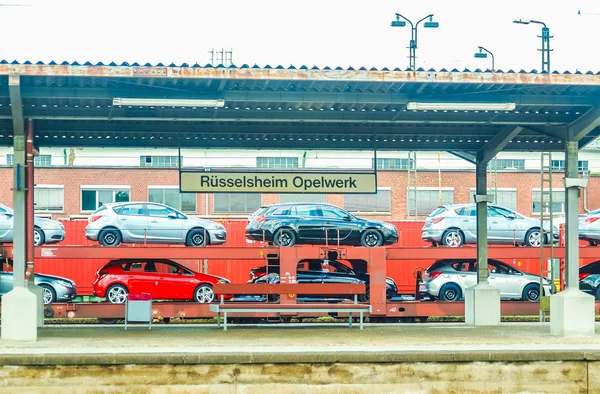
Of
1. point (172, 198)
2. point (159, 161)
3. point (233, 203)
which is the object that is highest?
point (159, 161)

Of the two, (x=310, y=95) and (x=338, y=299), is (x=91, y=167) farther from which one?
(x=310, y=95)

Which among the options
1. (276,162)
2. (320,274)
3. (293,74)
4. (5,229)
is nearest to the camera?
(293,74)

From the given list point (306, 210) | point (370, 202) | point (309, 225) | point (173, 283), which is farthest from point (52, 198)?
point (309, 225)

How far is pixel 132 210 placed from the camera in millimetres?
25500

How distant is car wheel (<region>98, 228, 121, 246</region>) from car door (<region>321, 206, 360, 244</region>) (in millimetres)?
5261

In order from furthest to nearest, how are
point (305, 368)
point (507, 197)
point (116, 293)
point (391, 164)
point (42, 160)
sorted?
point (391, 164) < point (507, 197) < point (42, 160) < point (116, 293) < point (305, 368)

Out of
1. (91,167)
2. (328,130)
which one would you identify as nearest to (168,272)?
(328,130)

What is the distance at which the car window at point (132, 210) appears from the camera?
83.3 ft

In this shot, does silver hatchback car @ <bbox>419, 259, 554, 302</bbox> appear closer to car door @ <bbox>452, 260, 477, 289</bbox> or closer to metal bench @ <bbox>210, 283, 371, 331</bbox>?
car door @ <bbox>452, 260, 477, 289</bbox>

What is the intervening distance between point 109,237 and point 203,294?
2.83m

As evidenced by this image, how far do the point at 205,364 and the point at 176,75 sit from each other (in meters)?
5.11

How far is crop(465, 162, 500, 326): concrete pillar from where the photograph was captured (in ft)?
70.7

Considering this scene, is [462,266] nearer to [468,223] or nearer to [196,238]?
[468,223]

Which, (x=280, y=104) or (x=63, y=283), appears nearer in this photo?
(x=280, y=104)
